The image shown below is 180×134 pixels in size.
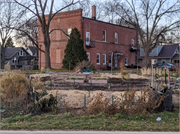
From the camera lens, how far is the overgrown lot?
5.55 meters

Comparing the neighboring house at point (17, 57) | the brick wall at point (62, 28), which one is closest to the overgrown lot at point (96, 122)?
the brick wall at point (62, 28)

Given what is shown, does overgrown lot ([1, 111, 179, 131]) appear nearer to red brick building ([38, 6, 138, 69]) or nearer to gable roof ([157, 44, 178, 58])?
red brick building ([38, 6, 138, 69])

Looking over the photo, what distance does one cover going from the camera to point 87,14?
46.4m

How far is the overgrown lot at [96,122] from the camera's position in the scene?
18.2ft

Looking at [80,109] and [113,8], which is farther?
[113,8]

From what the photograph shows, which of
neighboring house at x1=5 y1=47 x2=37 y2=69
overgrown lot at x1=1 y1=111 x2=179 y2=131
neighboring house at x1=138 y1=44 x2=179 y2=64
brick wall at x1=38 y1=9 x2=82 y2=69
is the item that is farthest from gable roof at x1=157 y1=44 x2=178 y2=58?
overgrown lot at x1=1 y1=111 x2=179 y2=131

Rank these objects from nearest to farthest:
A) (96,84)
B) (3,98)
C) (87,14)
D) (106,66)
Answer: (3,98)
(96,84)
(106,66)
(87,14)

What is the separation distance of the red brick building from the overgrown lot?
959 inches

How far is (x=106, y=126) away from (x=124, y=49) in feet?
112

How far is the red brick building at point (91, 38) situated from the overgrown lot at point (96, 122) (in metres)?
24.4

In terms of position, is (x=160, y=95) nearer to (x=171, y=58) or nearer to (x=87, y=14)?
(x=87, y=14)

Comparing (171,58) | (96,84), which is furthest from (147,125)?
(171,58)

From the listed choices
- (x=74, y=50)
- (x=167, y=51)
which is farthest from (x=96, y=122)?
(x=167, y=51)

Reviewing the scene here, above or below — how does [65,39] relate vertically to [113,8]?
below
